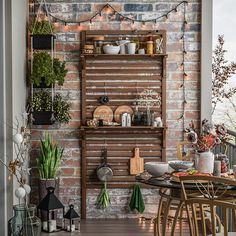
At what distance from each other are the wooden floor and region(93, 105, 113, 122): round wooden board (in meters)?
1.18

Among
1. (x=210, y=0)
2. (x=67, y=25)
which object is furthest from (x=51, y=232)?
(x=210, y=0)

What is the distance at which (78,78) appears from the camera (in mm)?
6414

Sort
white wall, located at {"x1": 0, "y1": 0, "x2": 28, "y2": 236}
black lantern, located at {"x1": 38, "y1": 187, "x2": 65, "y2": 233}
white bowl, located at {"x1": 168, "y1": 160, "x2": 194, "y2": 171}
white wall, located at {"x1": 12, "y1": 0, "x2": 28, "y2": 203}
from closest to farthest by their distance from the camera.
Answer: white bowl, located at {"x1": 168, "y1": 160, "x2": 194, "y2": 171}
white wall, located at {"x1": 0, "y1": 0, "x2": 28, "y2": 236}
white wall, located at {"x1": 12, "y1": 0, "x2": 28, "y2": 203}
black lantern, located at {"x1": 38, "y1": 187, "x2": 65, "y2": 233}

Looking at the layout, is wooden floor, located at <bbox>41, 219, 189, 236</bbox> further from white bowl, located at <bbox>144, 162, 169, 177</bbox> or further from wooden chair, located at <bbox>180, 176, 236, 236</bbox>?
wooden chair, located at <bbox>180, 176, 236, 236</bbox>

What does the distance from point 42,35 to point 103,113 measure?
3.75ft

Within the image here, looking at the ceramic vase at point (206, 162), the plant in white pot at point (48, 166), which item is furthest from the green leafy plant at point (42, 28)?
the ceramic vase at point (206, 162)

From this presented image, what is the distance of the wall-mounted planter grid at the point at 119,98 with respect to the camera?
637cm

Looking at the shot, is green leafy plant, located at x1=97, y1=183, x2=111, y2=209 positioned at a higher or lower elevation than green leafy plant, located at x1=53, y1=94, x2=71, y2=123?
lower

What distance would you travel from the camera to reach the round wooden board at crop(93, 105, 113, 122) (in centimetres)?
636

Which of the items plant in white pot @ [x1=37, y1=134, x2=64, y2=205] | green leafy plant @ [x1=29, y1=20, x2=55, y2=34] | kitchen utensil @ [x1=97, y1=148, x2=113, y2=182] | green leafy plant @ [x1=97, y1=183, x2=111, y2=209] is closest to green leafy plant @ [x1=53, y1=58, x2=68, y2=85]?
green leafy plant @ [x1=29, y1=20, x2=55, y2=34]

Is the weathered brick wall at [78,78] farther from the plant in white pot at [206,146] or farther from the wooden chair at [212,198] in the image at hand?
the wooden chair at [212,198]

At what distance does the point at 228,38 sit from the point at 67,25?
8.64ft

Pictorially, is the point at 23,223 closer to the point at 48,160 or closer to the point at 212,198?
the point at 48,160

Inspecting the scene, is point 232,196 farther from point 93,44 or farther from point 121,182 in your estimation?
point 93,44
